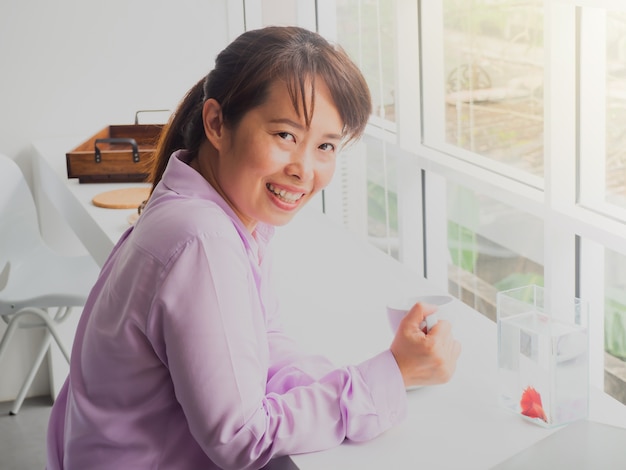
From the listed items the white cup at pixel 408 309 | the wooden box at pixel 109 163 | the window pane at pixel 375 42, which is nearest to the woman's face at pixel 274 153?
the white cup at pixel 408 309

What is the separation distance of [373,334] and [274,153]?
47cm

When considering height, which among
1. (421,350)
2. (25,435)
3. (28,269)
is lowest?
(25,435)

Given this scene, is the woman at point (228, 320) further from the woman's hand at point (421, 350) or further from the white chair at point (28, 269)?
the white chair at point (28, 269)

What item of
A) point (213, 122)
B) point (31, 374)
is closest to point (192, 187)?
point (213, 122)

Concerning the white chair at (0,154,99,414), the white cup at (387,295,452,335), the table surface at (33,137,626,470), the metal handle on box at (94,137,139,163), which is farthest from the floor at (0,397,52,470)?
the white cup at (387,295,452,335)

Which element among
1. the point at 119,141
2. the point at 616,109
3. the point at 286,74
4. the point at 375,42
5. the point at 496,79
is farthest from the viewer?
the point at 119,141

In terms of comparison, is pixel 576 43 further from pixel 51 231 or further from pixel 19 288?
pixel 51 231

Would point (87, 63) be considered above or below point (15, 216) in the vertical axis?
above

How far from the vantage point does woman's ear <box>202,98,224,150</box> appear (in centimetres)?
124

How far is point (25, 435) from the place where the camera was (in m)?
3.05

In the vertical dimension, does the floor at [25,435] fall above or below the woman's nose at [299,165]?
below

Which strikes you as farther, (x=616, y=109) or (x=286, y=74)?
(x=616, y=109)

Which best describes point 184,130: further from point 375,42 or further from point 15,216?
point 15,216

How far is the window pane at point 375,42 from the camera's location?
231 centimetres
